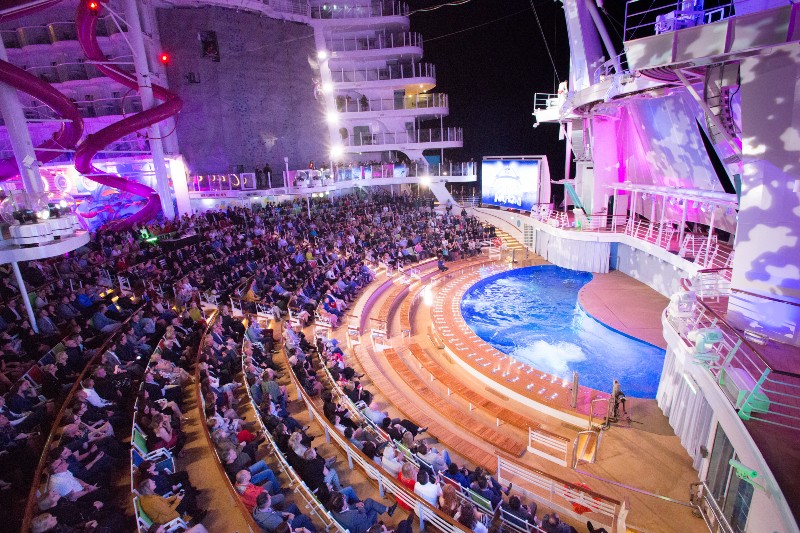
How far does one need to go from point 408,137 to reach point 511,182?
28.5 feet

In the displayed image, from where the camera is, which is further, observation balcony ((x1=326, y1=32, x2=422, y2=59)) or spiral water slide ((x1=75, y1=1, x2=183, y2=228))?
observation balcony ((x1=326, y1=32, x2=422, y2=59))

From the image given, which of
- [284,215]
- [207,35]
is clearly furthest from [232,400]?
[207,35]

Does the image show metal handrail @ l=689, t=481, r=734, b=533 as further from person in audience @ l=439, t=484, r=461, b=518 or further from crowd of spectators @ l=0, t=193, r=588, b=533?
person in audience @ l=439, t=484, r=461, b=518

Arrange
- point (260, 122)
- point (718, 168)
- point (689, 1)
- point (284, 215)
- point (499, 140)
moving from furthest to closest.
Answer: point (499, 140) < point (260, 122) < point (284, 215) < point (718, 168) < point (689, 1)

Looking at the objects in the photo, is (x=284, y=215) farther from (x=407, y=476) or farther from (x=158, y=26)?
(x=407, y=476)

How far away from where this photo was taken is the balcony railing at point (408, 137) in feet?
94.0

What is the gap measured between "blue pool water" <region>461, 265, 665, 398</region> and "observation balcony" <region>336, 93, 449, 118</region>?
15.6 meters

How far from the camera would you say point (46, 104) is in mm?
14875

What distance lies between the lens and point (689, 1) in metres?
8.76

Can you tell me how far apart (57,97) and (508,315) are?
17.6 metres

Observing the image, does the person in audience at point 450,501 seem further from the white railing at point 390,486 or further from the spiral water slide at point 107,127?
the spiral water slide at point 107,127

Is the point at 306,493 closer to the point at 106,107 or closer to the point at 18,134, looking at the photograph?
the point at 18,134

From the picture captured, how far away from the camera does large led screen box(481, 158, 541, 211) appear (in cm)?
2288

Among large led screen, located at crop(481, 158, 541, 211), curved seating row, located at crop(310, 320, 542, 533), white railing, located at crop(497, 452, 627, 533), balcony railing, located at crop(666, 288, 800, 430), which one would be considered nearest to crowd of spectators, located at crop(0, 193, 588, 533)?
curved seating row, located at crop(310, 320, 542, 533)
